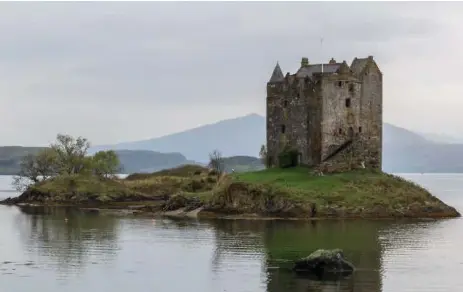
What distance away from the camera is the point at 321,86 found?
3807 inches

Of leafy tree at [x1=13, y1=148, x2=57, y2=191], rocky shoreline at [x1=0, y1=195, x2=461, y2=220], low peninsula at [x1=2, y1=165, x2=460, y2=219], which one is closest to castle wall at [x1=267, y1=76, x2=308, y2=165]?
low peninsula at [x1=2, y1=165, x2=460, y2=219]

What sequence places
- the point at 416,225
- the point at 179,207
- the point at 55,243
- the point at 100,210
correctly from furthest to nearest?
the point at 100,210 → the point at 179,207 → the point at 416,225 → the point at 55,243

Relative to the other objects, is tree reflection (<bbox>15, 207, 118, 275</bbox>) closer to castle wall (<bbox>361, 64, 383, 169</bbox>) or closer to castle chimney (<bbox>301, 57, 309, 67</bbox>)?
castle wall (<bbox>361, 64, 383, 169</bbox>)

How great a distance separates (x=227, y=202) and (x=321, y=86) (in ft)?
59.3

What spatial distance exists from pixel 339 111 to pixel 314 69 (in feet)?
20.7

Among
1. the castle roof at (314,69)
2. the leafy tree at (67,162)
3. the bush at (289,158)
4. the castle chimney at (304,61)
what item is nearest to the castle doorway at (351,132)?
the bush at (289,158)

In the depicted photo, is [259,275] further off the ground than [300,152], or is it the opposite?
[300,152]

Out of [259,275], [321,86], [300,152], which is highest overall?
[321,86]

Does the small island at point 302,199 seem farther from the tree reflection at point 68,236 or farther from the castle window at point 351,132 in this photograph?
the tree reflection at point 68,236

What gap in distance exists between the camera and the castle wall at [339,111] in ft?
318

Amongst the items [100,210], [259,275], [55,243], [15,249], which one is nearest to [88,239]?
[55,243]

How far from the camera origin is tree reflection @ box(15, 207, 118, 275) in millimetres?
53150

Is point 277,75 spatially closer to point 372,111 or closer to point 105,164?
point 372,111

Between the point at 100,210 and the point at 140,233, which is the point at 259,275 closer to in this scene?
the point at 140,233
